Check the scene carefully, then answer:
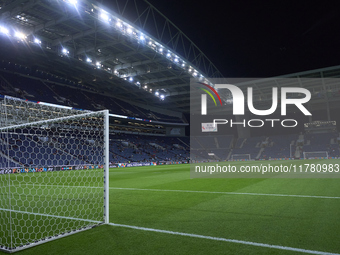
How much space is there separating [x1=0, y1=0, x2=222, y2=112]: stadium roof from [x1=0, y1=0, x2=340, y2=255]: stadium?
151 millimetres

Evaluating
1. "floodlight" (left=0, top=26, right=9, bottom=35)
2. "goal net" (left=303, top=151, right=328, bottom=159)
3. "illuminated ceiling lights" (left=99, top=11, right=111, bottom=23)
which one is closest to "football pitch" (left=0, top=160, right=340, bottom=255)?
"illuminated ceiling lights" (left=99, top=11, right=111, bottom=23)

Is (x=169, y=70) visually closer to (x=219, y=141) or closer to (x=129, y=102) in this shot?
(x=129, y=102)

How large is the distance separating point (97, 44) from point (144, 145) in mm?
25870

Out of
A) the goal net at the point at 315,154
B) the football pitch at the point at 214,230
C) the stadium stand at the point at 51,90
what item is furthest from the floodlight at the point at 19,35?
the goal net at the point at 315,154

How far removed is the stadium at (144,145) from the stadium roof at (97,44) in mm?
151

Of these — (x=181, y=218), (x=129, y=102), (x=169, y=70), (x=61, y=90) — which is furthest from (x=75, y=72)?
(x=181, y=218)

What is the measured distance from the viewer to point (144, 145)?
48031mm

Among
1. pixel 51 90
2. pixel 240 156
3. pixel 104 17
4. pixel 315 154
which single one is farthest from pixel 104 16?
pixel 315 154

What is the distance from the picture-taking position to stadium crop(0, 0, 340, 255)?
4309 mm

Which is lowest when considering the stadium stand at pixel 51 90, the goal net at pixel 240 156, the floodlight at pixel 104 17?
the goal net at pixel 240 156

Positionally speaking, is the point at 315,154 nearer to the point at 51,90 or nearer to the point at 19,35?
the point at 51,90

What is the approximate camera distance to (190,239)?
3.90 metres

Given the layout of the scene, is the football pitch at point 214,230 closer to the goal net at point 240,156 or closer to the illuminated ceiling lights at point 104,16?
the illuminated ceiling lights at point 104,16

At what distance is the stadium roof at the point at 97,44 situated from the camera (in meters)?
19.5
